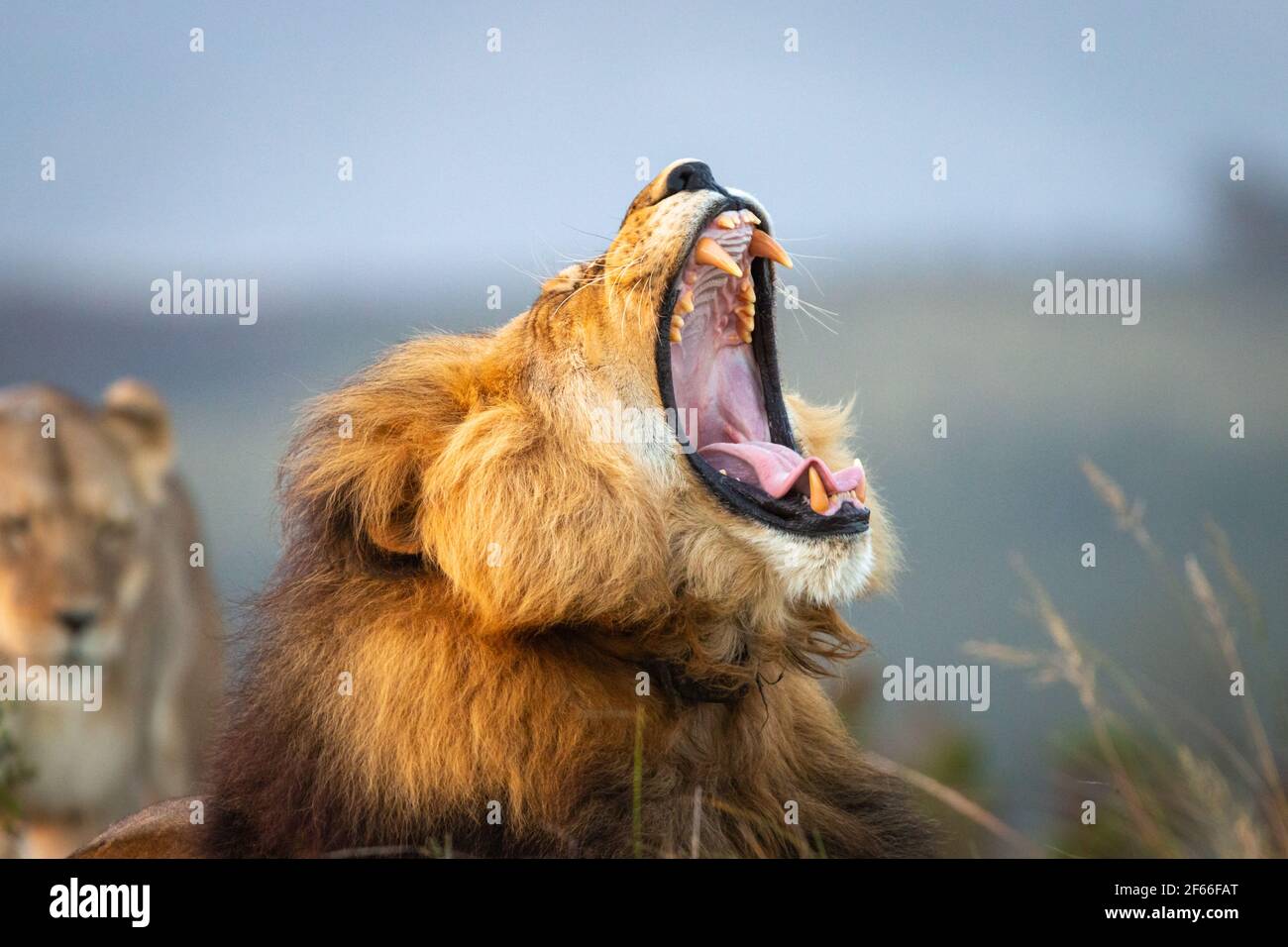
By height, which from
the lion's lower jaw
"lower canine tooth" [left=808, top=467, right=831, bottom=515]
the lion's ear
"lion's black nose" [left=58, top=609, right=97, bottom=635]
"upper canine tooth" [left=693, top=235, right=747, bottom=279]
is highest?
"upper canine tooth" [left=693, top=235, right=747, bottom=279]

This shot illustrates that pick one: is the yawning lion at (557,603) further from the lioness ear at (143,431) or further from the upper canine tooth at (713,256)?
the lioness ear at (143,431)

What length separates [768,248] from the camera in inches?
156

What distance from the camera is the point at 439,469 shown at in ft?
11.2

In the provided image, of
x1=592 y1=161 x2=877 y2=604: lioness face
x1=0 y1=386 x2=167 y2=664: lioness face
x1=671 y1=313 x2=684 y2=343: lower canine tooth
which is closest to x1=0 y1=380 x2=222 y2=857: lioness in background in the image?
x1=0 y1=386 x2=167 y2=664: lioness face

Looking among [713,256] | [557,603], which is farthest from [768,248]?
[557,603]

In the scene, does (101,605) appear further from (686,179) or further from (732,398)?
(686,179)

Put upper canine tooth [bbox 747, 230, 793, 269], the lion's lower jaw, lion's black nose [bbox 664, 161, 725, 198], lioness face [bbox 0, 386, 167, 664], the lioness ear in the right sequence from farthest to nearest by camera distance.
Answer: the lioness ear < lioness face [bbox 0, 386, 167, 664] < upper canine tooth [bbox 747, 230, 793, 269] < lion's black nose [bbox 664, 161, 725, 198] < the lion's lower jaw

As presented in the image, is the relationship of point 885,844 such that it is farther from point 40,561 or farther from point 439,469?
point 40,561

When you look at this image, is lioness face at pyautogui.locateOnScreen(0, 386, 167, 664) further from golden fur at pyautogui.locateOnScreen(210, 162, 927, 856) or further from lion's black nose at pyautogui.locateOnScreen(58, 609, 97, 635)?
golden fur at pyautogui.locateOnScreen(210, 162, 927, 856)

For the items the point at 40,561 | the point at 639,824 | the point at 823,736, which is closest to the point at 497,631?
the point at 639,824

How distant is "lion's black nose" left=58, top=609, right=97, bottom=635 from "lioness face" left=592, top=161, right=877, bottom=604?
310 centimetres

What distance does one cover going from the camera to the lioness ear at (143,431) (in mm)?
6586

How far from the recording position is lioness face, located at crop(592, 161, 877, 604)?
11.5 feet

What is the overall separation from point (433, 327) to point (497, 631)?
1.05 m
